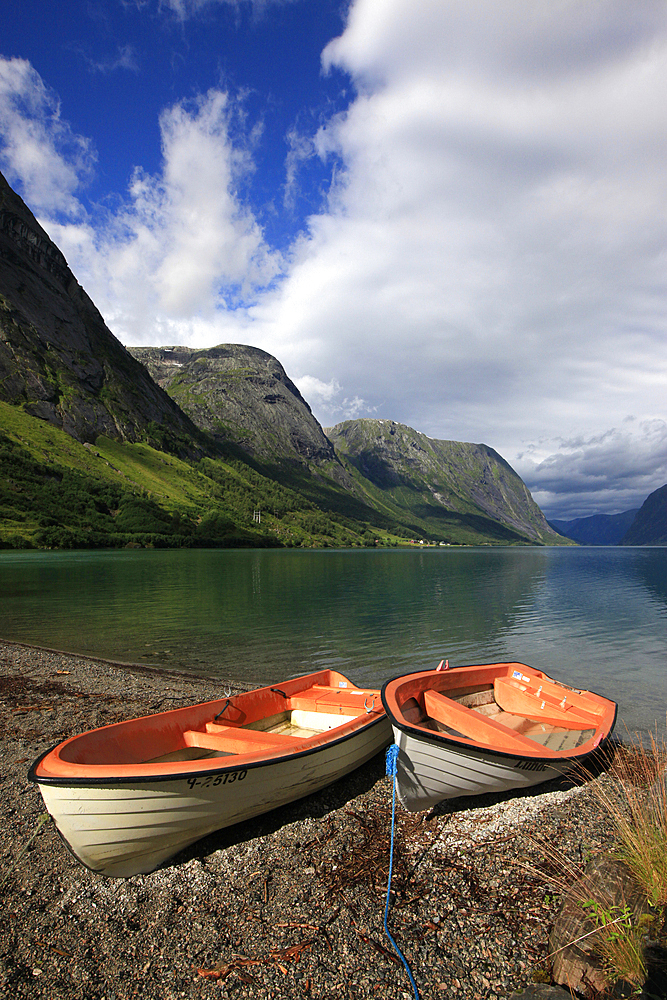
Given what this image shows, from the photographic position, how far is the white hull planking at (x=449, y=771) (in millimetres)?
7527

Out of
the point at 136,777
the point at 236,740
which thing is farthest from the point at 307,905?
the point at 136,777

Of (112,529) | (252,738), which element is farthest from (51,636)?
(112,529)

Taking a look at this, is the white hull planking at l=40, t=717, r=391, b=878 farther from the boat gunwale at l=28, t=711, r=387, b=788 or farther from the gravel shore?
the gravel shore

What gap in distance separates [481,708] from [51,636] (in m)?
25.8

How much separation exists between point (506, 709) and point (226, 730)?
7.49 metres

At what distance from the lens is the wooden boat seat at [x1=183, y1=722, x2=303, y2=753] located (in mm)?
8055

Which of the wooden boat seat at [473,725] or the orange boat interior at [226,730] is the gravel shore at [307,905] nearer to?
the wooden boat seat at [473,725]

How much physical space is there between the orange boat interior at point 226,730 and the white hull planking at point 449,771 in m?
1.49

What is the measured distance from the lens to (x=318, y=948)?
551cm

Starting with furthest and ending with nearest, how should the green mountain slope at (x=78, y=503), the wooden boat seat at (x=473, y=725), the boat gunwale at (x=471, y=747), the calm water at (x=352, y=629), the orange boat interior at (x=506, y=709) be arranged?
the green mountain slope at (x=78, y=503), the calm water at (x=352, y=629), the orange boat interior at (x=506, y=709), the wooden boat seat at (x=473, y=725), the boat gunwale at (x=471, y=747)

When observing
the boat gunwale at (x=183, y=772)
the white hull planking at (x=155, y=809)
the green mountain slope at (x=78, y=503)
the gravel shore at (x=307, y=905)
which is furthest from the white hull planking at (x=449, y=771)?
the green mountain slope at (x=78, y=503)

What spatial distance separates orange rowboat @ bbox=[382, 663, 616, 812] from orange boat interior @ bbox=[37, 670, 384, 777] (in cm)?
129

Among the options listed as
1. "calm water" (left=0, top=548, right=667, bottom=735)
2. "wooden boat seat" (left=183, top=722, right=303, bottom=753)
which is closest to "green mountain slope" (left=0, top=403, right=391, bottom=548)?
"calm water" (left=0, top=548, right=667, bottom=735)

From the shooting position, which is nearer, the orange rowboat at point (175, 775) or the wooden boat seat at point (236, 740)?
the orange rowboat at point (175, 775)
